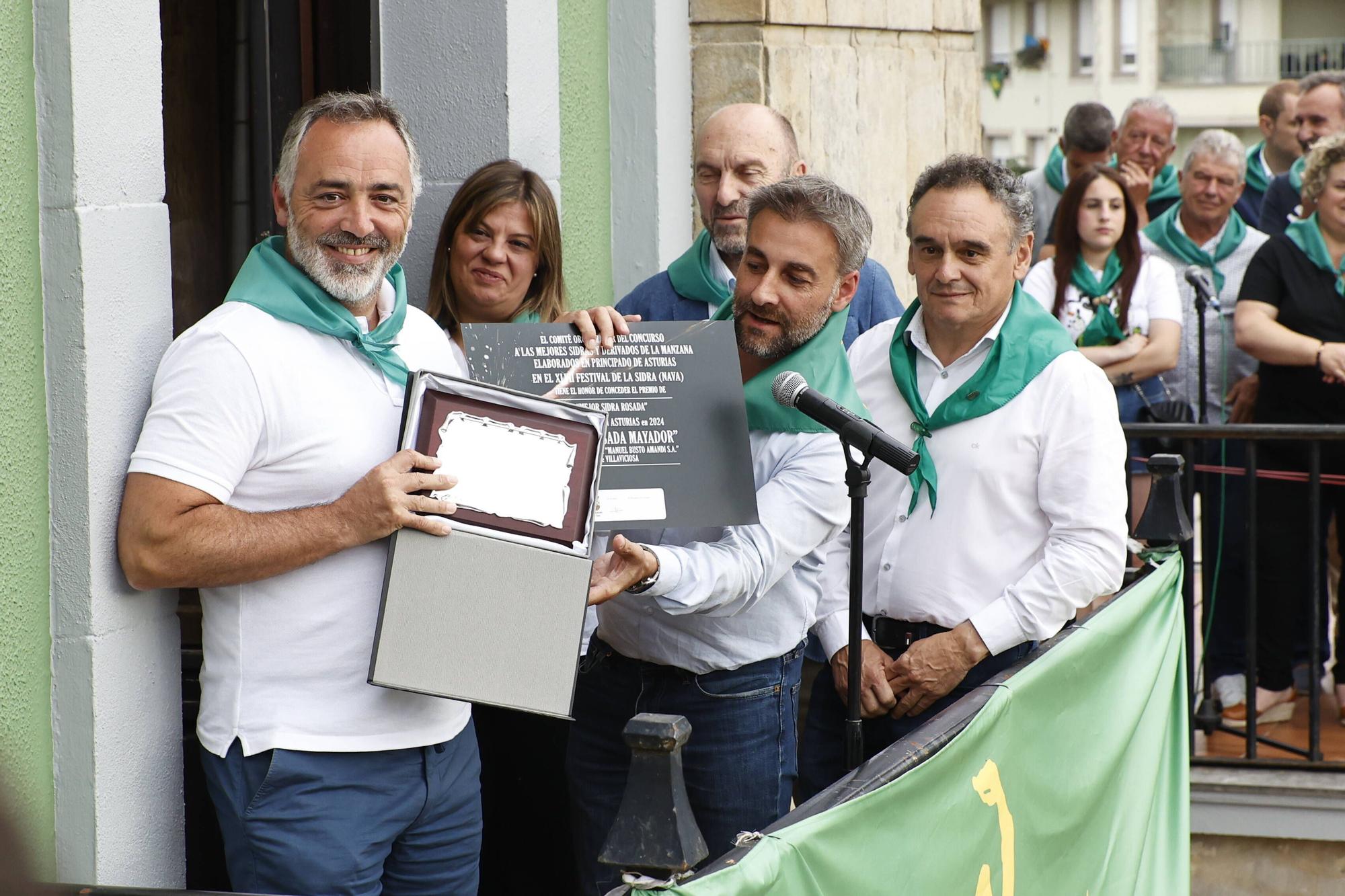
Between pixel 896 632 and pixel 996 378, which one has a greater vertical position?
pixel 996 378

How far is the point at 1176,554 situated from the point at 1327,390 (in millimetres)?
1823

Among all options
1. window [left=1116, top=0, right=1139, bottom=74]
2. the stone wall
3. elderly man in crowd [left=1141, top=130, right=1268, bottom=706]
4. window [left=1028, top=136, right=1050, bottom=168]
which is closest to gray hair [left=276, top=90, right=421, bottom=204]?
the stone wall

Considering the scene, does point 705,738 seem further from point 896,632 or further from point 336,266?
point 336,266

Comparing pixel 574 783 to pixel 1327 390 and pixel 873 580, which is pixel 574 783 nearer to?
pixel 873 580

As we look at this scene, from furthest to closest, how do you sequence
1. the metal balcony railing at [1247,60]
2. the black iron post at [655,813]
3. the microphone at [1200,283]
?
1. the metal balcony railing at [1247,60]
2. the microphone at [1200,283]
3. the black iron post at [655,813]

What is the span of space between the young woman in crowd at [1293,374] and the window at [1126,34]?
124 feet

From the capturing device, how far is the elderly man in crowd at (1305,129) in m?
6.94

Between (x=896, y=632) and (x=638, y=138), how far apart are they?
2.49 m

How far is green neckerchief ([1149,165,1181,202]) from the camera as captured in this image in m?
7.19

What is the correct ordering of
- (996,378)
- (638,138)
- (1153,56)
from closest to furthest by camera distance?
(996,378) → (638,138) → (1153,56)

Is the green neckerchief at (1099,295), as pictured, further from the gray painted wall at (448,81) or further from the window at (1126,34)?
the window at (1126,34)

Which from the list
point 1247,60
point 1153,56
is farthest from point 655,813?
point 1247,60

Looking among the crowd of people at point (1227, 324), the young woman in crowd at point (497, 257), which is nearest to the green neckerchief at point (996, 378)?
the young woman in crowd at point (497, 257)

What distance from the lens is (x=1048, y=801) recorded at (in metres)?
3.04
